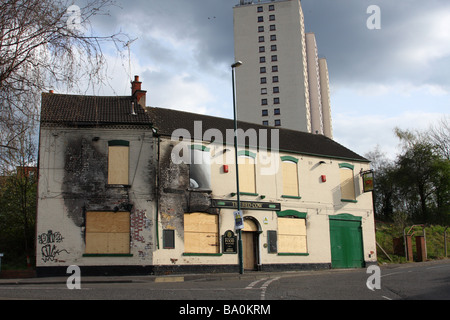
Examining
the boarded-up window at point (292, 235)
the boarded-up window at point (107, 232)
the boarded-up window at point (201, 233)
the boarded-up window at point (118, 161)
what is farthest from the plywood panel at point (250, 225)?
the boarded-up window at point (118, 161)

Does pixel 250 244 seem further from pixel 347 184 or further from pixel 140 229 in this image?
pixel 347 184

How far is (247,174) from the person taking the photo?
25.7m

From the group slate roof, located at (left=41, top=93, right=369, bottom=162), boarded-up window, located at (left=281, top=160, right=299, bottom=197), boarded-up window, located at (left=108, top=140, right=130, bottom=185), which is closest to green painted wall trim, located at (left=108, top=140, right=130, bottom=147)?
boarded-up window, located at (left=108, top=140, right=130, bottom=185)

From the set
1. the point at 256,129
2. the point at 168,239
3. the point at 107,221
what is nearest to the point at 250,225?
the point at 168,239

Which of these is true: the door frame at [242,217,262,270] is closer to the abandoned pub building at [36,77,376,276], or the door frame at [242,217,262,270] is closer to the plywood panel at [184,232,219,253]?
the abandoned pub building at [36,77,376,276]

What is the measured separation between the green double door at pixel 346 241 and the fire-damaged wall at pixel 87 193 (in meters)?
11.5

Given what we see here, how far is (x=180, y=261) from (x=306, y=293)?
10.5m

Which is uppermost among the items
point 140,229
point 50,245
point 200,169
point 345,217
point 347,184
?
point 200,169

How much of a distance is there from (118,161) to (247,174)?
7.07 m

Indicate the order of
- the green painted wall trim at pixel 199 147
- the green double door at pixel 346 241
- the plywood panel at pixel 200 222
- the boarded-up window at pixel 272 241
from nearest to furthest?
the plywood panel at pixel 200 222, the green painted wall trim at pixel 199 147, the boarded-up window at pixel 272 241, the green double door at pixel 346 241

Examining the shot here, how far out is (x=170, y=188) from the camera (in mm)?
23234

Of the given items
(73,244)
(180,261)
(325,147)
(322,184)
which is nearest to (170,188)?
(180,261)

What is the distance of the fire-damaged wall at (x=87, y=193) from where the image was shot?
21.2m

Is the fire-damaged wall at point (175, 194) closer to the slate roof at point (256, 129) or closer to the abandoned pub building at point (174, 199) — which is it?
the abandoned pub building at point (174, 199)
